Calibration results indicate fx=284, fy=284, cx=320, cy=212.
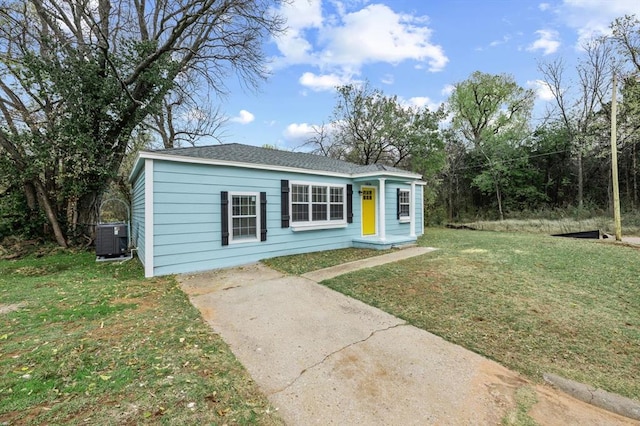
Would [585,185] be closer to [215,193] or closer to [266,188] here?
[266,188]

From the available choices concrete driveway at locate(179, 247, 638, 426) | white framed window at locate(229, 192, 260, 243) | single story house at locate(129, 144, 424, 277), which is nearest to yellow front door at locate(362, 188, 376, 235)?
single story house at locate(129, 144, 424, 277)

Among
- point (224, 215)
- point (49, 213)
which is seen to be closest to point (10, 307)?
point (224, 215)

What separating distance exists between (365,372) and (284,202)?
5665 millimetres

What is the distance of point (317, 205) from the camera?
8641 millimetres

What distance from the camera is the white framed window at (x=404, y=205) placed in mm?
11250

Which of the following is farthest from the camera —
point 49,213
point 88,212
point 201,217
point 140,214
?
point 88,212

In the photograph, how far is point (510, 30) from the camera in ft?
35.6

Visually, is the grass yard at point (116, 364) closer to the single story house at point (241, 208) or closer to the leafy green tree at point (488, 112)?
the single story house at point (241, 208)

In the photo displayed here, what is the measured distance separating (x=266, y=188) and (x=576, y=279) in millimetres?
6865

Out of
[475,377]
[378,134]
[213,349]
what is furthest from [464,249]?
[378,134]

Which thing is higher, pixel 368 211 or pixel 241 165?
pixel 241 165

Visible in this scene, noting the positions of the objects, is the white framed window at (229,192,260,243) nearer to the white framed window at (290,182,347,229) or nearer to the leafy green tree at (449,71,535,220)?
the white framed window at (290,182,347,229)

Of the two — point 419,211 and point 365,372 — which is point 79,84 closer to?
point 365,372

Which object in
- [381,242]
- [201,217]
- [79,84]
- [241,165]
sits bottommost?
[381,242]
